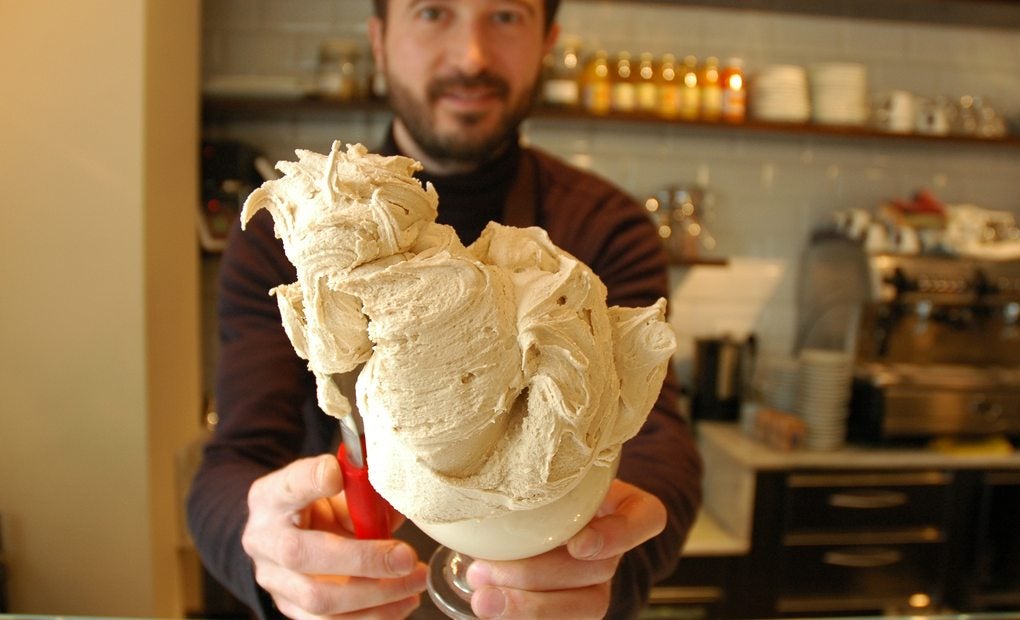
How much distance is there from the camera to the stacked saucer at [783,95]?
2.05 meters

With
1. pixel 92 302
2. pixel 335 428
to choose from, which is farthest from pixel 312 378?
pixel 92 302

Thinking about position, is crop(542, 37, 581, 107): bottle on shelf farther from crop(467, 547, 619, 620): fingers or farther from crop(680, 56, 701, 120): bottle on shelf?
crop(467, 547, 619, 620): fingers

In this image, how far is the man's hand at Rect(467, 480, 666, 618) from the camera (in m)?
0.44

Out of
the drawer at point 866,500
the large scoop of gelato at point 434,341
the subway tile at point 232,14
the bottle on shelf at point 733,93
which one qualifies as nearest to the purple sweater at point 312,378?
the large scoop of gelato at point 434,341

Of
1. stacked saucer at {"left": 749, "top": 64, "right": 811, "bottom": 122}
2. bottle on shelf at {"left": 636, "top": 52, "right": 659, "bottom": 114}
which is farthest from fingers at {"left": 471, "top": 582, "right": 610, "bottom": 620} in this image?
stacked saucer at {"left": 749, "top": 64, "right": 811, "bottom": 122}

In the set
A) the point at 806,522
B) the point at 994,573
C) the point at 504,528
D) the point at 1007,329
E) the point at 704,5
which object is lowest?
the point at 994,573

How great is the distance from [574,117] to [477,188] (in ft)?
3.60

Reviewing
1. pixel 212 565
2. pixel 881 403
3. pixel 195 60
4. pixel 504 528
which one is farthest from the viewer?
pixel 881 403

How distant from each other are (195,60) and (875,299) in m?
1.88

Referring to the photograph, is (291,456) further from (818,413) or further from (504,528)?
(818,413)

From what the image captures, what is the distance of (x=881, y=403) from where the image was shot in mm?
1832

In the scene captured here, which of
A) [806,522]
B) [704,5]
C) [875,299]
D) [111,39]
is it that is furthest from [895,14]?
[111,39]

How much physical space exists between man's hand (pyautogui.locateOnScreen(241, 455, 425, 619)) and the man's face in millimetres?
504

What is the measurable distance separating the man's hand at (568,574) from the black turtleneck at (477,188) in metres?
0.39
